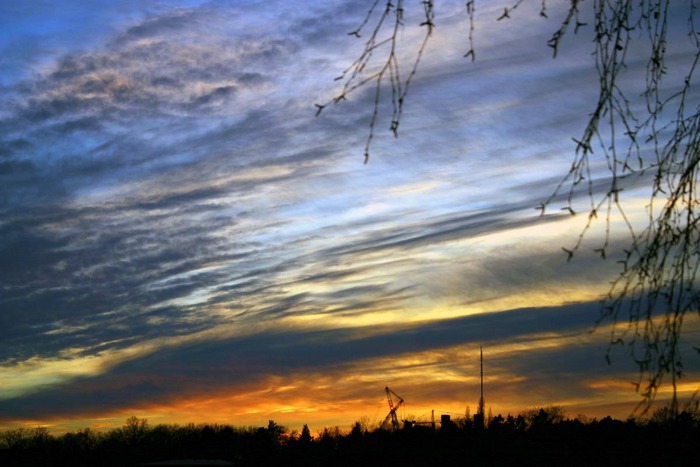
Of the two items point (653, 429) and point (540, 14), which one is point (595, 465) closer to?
point (653, 429)

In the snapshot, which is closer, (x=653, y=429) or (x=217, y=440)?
(x=653, y=429)

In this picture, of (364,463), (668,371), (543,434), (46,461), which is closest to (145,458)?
(46,461)

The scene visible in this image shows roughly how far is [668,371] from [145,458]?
55.1m

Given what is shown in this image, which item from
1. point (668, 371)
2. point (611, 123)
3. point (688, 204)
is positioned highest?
point (611, 123)

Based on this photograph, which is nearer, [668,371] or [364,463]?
[668,371]

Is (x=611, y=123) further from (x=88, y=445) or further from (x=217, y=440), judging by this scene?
(x=88, y=445)

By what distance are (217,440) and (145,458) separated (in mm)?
6421

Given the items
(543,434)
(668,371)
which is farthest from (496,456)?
(668,371)

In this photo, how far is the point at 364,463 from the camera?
2157 inches

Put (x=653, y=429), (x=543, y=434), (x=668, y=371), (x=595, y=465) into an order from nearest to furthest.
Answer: (x=668, y=371), (x=653, y=429), (x=595, y=465), (x=543, y=434)

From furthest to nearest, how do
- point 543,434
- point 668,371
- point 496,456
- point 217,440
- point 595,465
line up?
point 217,440, point 543,434, point 496,456, point 595,465, point 668,371

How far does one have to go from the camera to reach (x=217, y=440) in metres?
61.2

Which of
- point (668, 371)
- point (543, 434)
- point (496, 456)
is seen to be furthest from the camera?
point (543, 434)

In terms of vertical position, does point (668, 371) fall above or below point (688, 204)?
below
